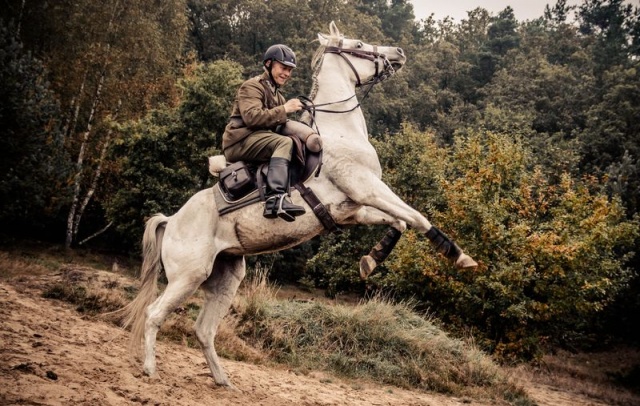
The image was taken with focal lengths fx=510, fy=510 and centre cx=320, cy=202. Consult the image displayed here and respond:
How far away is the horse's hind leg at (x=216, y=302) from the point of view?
21.2 feet

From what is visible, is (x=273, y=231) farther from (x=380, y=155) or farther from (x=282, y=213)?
(x=380, y=155)

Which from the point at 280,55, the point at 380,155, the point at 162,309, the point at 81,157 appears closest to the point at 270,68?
the point at 280,55

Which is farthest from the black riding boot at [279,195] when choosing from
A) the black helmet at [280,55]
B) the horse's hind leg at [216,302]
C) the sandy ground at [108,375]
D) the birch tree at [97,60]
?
the birch tree at [97,60]

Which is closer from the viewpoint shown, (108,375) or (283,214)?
(283,214)

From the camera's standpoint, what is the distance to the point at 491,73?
194ft

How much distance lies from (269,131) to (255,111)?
1.04 ft

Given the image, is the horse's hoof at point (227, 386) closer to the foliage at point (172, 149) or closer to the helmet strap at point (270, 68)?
the helmet strap at point (270, 68)

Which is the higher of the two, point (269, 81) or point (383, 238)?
point (269, 81)

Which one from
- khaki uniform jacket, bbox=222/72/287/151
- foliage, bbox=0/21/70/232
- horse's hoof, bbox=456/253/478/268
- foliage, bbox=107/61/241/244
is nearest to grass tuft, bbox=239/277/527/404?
horse's hoof, bbox=456/253/478/268

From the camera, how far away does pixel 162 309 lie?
6.07 meters

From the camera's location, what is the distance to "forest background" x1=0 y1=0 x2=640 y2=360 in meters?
18.5

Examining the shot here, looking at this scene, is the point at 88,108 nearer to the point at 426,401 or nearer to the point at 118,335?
the point at 118,335

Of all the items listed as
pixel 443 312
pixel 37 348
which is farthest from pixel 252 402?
pixel 443 312

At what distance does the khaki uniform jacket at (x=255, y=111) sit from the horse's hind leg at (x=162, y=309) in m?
1.72
